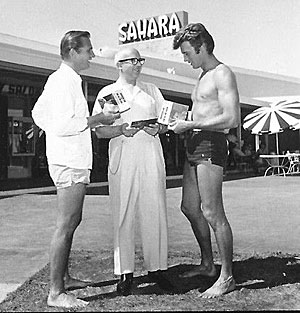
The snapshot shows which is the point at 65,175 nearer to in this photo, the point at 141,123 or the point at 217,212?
the point at 141,123

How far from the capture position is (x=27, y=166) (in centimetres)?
1902

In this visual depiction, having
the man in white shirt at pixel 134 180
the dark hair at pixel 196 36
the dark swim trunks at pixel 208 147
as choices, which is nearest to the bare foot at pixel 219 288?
the man in white shirt at pixel 134 180

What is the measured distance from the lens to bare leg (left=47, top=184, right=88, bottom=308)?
11.3ft

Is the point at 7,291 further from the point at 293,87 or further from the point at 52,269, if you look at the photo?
the point at 293,87

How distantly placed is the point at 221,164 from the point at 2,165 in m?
14.5

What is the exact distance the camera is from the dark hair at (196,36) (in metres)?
3.85

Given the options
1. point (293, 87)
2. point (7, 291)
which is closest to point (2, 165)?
point (7, 291)

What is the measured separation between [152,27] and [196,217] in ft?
118

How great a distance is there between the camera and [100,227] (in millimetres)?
7035

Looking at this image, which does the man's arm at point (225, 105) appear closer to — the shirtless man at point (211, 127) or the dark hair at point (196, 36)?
the shirtless man at point (211, 127)

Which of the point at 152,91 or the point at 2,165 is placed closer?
the point at 152,91

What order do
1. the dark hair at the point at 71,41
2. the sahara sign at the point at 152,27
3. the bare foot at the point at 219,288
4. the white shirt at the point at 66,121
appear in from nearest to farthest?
the white shirt at the point at 66,121 → the dark hair at the point at 71,41 → the bare foot at the point at 219,288 → the sahara sign at the point at 152,27

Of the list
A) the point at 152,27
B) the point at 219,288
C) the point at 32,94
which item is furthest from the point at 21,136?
the point at 152,27

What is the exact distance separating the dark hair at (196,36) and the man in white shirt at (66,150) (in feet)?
2.59
